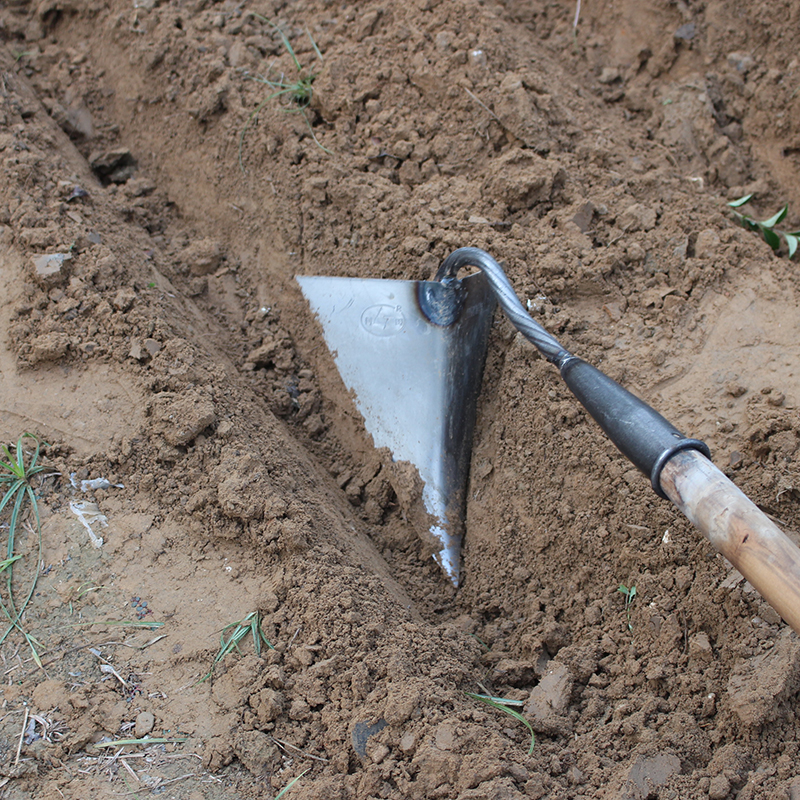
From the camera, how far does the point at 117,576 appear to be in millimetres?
1988

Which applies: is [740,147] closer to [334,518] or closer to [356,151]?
[356,151]

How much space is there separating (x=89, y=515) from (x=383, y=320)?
3.93 feet

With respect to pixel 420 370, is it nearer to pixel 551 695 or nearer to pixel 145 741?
pixel 551 695

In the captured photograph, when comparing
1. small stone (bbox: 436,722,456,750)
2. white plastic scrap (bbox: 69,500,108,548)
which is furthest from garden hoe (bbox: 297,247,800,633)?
white plastic scrap (bbox: 69,500,108,548)

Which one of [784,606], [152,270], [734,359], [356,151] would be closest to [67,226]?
[152,270]

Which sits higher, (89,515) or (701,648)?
(701,648)

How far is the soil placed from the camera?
1.73 m

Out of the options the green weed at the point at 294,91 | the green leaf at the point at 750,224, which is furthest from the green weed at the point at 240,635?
the green leaf at the point at 750,224

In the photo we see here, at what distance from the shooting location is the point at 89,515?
6.89ft

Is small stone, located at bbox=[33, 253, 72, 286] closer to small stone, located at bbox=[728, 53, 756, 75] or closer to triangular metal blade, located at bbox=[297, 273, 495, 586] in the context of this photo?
triangular metal blade, located at bbox=[297, 273, 495, 586]

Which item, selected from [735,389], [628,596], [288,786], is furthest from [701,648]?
[288,786]

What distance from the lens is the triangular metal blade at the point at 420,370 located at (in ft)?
8.29

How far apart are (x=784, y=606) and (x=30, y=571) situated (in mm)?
1856

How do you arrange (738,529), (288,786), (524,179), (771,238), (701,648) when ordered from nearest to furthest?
(738,529), (288,786), (701,648), (524,179), (771,238)
